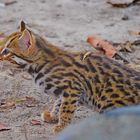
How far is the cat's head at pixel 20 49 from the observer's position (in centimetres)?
359

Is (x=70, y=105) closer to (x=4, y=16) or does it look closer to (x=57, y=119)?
(x=57, y=119)

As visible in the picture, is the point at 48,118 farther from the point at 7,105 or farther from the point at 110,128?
the point at 110,128

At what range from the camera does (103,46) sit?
5.66m

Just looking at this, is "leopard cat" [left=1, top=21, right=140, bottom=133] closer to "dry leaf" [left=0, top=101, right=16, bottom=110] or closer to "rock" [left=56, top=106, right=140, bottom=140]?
"dry leaf" [left=0, top=101, right=16, bottom=110]

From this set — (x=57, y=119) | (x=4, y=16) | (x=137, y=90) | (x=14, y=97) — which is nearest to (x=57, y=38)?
(x=4, y=16)

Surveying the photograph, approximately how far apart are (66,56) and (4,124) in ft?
2.23

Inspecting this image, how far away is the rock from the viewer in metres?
1.00

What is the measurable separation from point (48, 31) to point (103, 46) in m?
0.95

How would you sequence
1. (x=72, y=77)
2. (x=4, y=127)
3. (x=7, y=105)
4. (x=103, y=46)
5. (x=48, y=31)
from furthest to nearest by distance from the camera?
1. (x=48, y=31)
2. (x=103, y=46)
3. (x=7, y=105)
4. (x=4, y=127)
5. (x=72, y=77)

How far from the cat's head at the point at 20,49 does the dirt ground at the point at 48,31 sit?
19.6 inches

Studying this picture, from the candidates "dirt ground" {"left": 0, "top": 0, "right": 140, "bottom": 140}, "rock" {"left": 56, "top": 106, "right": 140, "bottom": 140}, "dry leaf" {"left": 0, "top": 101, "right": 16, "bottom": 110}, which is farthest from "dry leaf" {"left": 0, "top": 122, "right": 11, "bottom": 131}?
"rock" {"left": 56, "top": 106, "right": 140, "bottom": 140}

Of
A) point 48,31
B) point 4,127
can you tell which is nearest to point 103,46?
point 48,31

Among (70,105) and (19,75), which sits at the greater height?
(70,105)

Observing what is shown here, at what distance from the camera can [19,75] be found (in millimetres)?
4914
